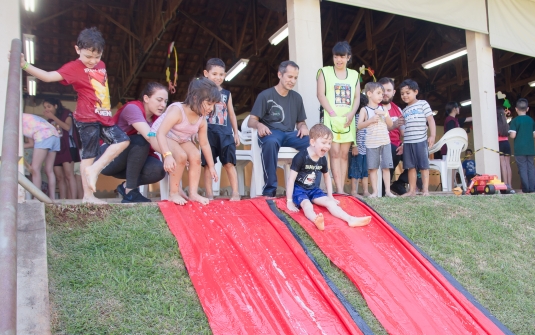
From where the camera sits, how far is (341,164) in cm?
530

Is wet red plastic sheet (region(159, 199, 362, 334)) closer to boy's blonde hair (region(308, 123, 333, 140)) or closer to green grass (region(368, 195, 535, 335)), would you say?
boy's blonde hair (region(308, 123, 333, 140))

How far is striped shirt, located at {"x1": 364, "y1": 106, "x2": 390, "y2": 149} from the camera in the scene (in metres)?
5.23

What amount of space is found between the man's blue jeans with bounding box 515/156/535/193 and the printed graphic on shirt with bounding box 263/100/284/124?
4.34m

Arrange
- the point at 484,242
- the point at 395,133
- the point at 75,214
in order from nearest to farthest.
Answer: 1. the point at 75,214
2. the point at 484,242
3. the point at 395,133

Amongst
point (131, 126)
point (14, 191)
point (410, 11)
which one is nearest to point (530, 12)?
point (410, 11)

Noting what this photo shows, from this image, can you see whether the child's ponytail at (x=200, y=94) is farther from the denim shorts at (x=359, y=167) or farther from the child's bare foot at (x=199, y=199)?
the denim shorts at (x=359, y=167)

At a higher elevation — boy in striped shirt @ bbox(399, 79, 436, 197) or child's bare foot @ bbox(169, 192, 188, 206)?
boy in striped shirt @ bbox(399, 79, 436, 197)

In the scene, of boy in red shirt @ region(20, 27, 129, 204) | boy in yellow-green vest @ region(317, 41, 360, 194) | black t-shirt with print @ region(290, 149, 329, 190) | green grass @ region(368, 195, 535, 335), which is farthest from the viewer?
boy in yellow-green vest @ region(317, 41, 360, 194)

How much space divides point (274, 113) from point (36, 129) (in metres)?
3.01

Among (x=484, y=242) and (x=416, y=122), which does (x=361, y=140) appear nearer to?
(x=416, y=122)

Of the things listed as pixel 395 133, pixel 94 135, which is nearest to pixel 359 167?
pixel 395 133

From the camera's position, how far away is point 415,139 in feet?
18.4

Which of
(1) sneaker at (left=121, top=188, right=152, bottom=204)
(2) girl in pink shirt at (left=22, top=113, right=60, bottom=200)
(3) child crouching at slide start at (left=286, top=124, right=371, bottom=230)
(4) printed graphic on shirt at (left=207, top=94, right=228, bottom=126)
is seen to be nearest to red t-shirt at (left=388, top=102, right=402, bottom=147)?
(3) child crouching at slide start at (left=286, top=124, right=371, bottom=230)

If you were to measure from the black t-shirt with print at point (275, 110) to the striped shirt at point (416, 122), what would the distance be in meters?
1.43
